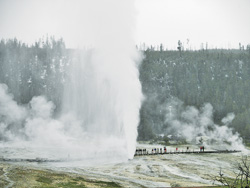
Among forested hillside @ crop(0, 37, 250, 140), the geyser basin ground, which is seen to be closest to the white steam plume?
forested hillside @ crop(0, 37, 250, 140)

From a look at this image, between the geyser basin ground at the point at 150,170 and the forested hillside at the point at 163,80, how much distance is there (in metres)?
47.5

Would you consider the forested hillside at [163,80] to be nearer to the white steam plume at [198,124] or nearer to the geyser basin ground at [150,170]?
the white steam plume at [198,124]

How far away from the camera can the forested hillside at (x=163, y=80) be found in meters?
108

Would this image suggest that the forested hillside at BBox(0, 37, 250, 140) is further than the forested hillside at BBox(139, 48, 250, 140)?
Yes

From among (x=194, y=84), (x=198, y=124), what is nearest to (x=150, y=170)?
(x=198, y=124)

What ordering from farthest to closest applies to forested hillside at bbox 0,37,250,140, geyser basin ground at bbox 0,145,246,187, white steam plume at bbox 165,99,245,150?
forested hillside at bbox 0,37,250,140, white steam plume at bbox 165,99,245,150, geyser basin ground at bbox 0,145,246,187

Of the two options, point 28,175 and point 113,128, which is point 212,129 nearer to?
point 113,128

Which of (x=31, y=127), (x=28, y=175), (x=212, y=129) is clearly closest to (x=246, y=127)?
(x=212, y=129)

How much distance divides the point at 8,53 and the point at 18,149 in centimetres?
11513

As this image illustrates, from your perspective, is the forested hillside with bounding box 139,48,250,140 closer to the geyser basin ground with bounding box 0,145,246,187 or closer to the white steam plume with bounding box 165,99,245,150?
the white steam plume with bounding box 165,99,245,150

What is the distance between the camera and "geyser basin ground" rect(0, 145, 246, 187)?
3206cm

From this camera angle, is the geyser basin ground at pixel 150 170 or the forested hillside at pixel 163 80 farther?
the forested hillside at pixel 163 80

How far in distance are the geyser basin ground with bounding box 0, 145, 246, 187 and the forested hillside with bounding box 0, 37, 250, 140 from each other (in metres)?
47.5

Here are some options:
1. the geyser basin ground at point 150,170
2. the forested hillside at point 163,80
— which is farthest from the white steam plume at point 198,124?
the geyser basin ground at point 150,170
